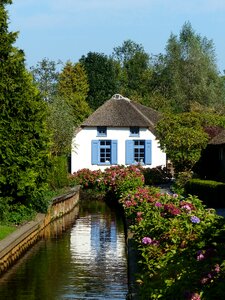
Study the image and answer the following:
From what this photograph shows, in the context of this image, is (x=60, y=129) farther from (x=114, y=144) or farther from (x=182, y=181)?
(x=182, y=181)

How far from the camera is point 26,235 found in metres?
21.6

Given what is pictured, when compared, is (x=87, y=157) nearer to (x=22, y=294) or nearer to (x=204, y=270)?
(x=22, y=294)

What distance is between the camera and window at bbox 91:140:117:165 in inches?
2016

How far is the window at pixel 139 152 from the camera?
168 feet

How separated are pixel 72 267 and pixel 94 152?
33.4 m

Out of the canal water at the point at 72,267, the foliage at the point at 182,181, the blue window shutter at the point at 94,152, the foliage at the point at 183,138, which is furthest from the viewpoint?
the blue window shutter at the point at 94,152

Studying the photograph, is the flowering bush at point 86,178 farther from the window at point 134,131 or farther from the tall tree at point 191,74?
the tall tree at point 191,74

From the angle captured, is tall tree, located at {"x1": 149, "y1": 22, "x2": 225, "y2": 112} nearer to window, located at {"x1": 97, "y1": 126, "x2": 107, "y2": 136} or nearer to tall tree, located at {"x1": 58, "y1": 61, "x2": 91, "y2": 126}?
tall tree, located at {"x1": 58, "y1": 61, "x2": 91, "y2": 126}

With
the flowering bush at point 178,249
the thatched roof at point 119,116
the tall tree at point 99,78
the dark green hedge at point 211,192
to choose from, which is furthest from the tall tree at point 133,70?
the flowering bush at point 178,249

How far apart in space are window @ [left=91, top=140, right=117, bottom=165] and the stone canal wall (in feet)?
55.1

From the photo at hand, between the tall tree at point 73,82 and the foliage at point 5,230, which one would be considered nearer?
the foliage at point 5,230

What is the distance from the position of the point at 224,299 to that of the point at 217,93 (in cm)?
7097

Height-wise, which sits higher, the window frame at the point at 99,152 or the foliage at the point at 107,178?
the window frame at the point at 99,152

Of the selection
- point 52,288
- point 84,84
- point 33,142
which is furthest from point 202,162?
point 84,84
